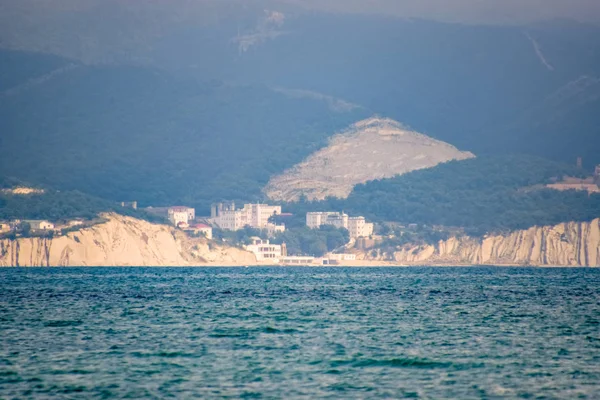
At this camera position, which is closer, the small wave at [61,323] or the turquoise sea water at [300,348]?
the turquoise sea water at [300,348]

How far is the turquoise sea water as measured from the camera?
2242 inches

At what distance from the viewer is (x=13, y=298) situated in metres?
118

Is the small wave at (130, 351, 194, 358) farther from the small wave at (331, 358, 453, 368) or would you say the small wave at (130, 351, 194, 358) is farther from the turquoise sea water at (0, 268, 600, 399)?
the small wave at (331, 358, 453, 368)

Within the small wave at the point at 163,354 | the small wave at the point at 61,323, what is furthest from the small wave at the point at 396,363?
the small wave at the point at 61,323

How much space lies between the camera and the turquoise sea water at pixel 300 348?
56938 millimetres

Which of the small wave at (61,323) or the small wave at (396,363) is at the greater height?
the small wave at (61,323)

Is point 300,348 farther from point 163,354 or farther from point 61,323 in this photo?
point 61,323

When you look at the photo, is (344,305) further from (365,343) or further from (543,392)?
(543,392)

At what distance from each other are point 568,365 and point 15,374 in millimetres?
26054

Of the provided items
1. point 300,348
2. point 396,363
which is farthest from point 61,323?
point 396,363

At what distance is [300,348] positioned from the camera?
231ft

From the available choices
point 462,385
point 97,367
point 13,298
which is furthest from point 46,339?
point 13,298

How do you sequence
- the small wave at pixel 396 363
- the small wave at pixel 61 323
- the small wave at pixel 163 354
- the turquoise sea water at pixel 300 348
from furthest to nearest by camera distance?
the small wave at pixel 61 323 < the small wave at pixel 163 354 < the small wave at pixel 396 363 < the turquoise sea water at pixel 300 348

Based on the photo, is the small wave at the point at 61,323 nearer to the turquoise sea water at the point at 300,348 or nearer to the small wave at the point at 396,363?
the turquoise sea water at the point at 300,348
